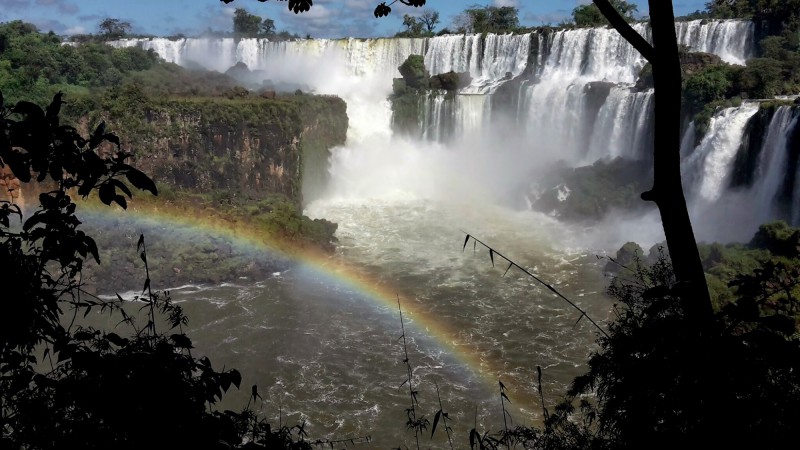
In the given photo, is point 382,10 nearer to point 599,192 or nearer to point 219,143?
point 219,143

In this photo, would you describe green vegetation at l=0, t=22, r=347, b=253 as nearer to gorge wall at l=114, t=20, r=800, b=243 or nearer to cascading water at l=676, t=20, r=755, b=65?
gorge wall at l=114, t=20, r=800, b=243

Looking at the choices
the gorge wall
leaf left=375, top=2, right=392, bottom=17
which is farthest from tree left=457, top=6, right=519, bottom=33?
leaf left=375, top=2, right=392, bottom=17

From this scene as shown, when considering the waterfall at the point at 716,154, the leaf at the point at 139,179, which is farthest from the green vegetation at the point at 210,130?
the leaf at the point at 139,179

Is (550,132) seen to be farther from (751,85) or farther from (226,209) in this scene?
(226,209)

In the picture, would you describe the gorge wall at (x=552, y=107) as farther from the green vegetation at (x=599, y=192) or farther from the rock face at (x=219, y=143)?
the rock face at (x=219, y=143)

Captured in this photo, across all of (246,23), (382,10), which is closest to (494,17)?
(246,23)

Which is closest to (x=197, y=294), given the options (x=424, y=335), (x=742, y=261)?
(x=424, y=335)
